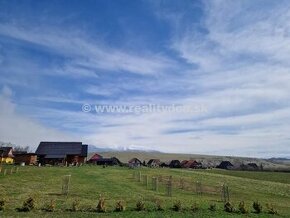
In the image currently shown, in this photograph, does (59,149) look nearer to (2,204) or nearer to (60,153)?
(60,153)

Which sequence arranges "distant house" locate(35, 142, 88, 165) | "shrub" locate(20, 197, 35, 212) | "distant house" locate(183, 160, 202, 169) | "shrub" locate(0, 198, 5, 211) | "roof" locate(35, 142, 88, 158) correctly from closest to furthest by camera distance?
"shrub" locate(0, 198, 5, 211) < "shrub" locate(20, 197, 35, 212) < "distant house" locate(35, 142, 88, 165) < "roof" locate(35, 142, 88, 158) < "distant house" locate(183, 160, 202, 169)

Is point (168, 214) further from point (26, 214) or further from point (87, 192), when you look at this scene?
point (87, 192)

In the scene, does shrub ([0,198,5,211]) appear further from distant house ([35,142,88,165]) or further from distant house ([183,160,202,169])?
distant house ([183,160,202,169])

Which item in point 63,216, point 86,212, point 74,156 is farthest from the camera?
point 74,156

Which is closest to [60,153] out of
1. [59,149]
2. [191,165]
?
[59,149]

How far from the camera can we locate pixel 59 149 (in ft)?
412

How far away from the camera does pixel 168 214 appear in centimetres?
2688

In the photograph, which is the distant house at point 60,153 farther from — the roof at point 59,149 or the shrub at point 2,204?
the shrub at point 2,204

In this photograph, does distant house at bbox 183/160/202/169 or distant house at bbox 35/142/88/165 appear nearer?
distant house at bbox 35/142/88/165

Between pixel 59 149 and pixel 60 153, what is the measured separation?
224cm

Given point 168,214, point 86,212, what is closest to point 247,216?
point 168,214

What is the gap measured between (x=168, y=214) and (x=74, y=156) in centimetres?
10409

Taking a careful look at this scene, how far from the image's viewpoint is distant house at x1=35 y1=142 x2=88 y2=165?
122 metres

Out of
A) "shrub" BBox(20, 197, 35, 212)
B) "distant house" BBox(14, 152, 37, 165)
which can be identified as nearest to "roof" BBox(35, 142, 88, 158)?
"distant house" BBox(14, 152, 37, 165)
